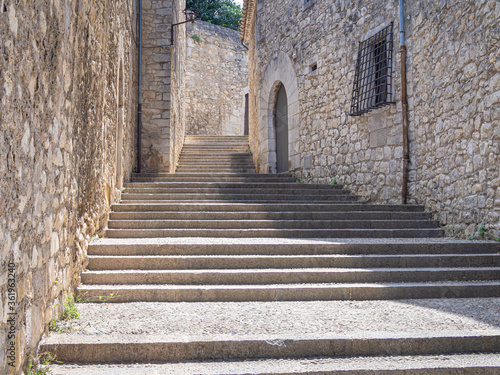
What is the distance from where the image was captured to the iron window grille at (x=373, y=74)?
24.7 ft

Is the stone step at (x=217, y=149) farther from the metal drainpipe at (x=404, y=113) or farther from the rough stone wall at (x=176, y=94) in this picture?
the metal drainpipe at (x=404, y=113)

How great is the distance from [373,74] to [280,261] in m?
4.51

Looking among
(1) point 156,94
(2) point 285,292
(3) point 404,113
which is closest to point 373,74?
(3) point 404,113

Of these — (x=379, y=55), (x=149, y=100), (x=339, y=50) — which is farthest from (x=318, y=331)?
(x=149, y=100)

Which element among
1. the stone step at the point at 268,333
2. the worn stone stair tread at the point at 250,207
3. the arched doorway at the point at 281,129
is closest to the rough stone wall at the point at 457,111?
the worn stone stair tread at the point at 250,207

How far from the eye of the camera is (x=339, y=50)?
29.0 feet

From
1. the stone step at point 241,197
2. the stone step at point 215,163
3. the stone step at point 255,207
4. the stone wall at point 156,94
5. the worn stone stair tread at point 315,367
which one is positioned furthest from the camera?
the stone step at point 215,163

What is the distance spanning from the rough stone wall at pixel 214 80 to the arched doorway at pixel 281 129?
7.47 m

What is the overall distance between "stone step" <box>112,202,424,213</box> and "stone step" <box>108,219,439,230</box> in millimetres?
506

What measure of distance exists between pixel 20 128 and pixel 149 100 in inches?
Result: 300

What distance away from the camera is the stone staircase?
9.58 feet

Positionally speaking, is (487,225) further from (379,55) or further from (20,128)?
(20,128)

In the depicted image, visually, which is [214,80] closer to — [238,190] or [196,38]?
[196,38]

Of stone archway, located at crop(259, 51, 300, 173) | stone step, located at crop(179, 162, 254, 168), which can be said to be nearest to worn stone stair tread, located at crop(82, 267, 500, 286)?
stone archway, located at crop(259, 51, 300, 173)
